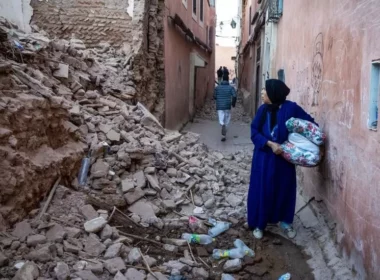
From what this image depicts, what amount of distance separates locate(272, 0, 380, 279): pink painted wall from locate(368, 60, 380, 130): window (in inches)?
2.4

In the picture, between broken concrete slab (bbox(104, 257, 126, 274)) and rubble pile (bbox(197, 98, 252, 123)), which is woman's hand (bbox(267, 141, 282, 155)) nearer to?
broken concrete slab (bbox(104, 257, 126, 274))

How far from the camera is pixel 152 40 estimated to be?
8.58m

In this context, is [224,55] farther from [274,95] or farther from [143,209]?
[274,95]

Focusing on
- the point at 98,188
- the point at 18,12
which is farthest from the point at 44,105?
the point at 18,12

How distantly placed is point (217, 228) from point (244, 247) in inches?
20.1

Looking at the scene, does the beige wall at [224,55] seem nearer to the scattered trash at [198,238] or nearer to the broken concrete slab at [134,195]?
the broken concrete slab at [134,195]

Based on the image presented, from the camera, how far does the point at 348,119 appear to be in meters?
3.19

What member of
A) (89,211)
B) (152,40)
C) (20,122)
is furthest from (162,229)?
(152,40)

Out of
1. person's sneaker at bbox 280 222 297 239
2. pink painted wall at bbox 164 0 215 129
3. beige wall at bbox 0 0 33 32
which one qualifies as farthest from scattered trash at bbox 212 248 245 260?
pink painted wall at bbox 164 0 215 129

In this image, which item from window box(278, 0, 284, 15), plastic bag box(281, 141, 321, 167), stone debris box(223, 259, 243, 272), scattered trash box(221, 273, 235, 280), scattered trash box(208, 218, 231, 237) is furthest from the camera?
window box(278, 0, 284, 15)

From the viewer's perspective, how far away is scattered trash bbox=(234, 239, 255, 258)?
3912 mm

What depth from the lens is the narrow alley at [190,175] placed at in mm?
2986

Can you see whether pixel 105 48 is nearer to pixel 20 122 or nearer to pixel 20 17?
pixel 20 17

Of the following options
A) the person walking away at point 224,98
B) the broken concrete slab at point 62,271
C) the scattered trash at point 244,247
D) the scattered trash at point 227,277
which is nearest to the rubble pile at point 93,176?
the broken concrete slab at point 62,271
